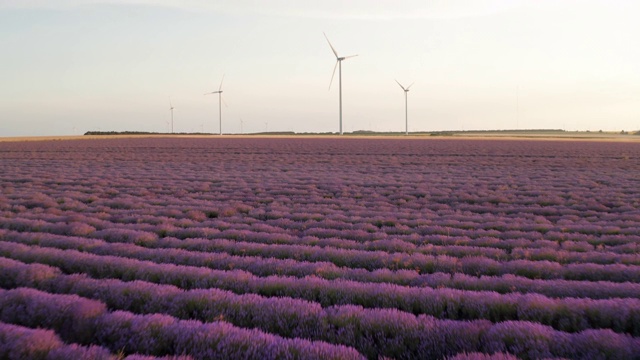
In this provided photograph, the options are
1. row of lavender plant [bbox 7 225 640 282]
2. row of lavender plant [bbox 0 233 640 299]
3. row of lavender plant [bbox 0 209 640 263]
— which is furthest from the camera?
row of lavender plant [bbox 0 209 640 263]

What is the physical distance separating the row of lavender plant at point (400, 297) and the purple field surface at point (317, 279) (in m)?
0.03

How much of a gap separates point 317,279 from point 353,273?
33.8 inches

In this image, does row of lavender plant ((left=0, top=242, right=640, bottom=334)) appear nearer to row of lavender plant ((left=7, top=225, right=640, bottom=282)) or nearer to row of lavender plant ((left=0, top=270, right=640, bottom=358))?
row of lavender plant ((left=0, top=270, right=640, bottom=358))

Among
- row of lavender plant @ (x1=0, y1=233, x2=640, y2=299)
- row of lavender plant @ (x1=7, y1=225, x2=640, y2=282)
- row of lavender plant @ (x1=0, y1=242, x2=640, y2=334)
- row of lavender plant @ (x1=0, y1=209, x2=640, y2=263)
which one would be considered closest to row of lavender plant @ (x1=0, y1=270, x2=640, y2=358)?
row of lavender plant @ (x1=0, y1=242, x2=640, y2=334)

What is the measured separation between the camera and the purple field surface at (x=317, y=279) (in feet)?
17.3

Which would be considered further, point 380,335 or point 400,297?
point 400,297

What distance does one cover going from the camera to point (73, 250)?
930cm

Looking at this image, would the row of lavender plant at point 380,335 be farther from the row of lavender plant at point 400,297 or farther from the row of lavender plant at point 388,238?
the row of lavender plant at point 388,238

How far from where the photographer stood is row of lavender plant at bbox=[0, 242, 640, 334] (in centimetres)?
616

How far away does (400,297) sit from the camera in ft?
22.4

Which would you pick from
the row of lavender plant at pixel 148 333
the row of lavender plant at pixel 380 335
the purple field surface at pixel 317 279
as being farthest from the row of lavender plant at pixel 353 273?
the row of lavender plant at pixel 148 333

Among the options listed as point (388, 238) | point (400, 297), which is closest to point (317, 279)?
point (400, 297)

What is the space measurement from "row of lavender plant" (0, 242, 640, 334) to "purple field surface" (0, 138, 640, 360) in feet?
0.09

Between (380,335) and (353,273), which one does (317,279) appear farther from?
(380,335)
